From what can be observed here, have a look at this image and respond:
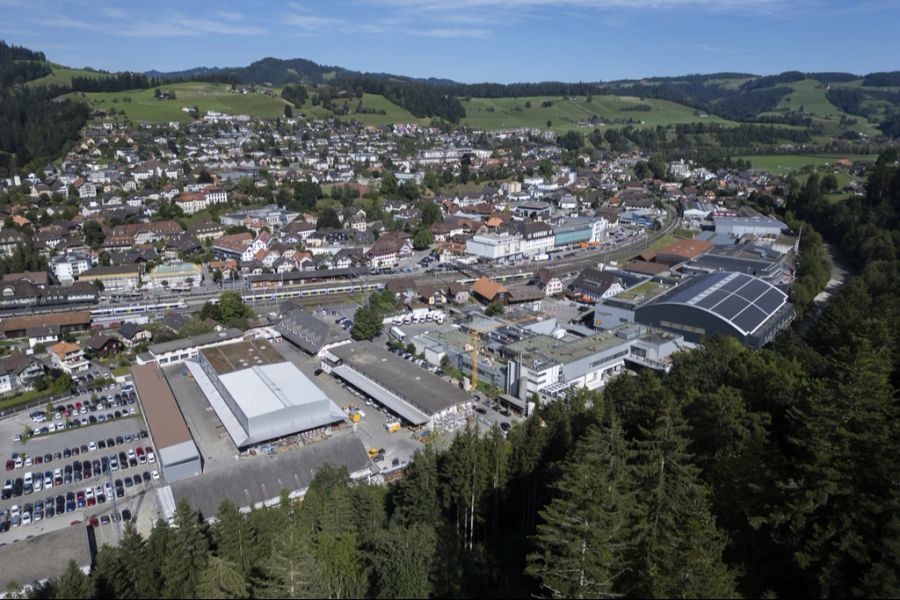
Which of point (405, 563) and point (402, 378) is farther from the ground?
point (405, 563)

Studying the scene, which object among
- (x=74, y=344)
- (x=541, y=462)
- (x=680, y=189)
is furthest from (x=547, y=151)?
(x=541, y=462)

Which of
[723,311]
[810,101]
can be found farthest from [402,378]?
[810,101]

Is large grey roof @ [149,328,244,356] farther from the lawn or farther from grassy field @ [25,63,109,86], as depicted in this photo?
grassy field @ [25,63,109,86]

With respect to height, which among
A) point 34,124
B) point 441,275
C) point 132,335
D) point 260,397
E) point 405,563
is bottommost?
point 441,275

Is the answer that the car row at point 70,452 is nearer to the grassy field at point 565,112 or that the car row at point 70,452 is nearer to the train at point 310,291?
the train at point 310,291

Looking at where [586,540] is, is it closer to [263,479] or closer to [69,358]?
[263,479]

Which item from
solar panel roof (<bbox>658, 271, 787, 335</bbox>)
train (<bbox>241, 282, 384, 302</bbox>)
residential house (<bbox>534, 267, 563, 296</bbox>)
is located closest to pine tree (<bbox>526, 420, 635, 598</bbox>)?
solar panel roof (<bbox>658, 271, 787, 335</bbox>)

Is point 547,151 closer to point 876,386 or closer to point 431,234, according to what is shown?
point 431,234
